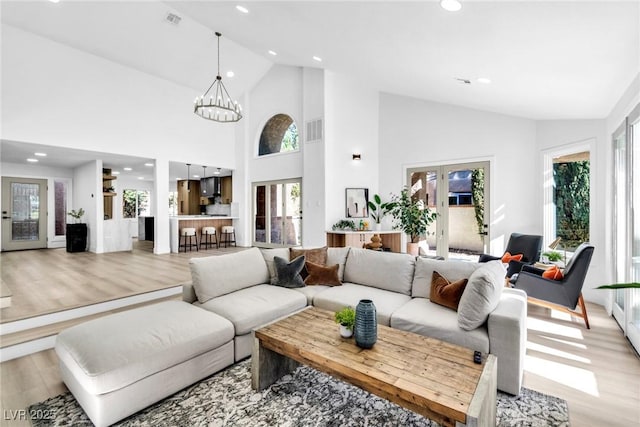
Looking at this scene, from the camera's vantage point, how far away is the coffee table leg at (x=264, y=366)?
2156 mm

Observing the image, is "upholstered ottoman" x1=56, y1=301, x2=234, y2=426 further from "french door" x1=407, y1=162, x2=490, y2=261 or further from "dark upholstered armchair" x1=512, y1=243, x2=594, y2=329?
"french door" x1=407, y1=162, x2=490, y2=261

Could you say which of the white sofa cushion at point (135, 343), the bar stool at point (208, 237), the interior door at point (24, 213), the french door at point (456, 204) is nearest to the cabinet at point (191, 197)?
the bar stool at point (208, 237)

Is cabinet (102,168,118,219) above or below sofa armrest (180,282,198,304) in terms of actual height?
above

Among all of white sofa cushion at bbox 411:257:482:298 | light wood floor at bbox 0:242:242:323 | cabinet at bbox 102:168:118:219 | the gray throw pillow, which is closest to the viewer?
white sofa cushion at bbox 411:257:482:298

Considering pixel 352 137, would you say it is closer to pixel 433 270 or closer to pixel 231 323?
pixel 433 270

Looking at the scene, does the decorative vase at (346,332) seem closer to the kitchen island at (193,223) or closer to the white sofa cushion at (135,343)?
the white sofa cushion at (135,343)

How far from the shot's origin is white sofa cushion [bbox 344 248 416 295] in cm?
317

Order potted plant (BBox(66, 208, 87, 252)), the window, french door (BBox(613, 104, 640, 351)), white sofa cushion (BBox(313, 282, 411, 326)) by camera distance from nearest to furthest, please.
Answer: white sofa cushion (BBox(313, 282, 411, 326))
french door (BBox(613, 104, 640, 351))
potted plant (BBox(66, 208, 87, 252))
the window

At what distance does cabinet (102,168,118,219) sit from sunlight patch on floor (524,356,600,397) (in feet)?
31.1

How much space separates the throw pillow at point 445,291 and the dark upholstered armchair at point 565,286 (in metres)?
1.42

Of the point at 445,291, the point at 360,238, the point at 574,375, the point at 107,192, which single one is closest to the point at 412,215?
the point at 360,238

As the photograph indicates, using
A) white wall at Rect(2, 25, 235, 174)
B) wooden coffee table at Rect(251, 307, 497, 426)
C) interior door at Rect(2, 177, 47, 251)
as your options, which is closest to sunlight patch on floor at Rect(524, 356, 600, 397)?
wooden coffee table at Rect(251, 307, 497, 426)

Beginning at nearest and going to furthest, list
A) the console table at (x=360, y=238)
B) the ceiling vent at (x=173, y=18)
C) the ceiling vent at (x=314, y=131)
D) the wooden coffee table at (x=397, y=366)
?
the wooden coffee table at (x=397, y=366) → the ceiling vent at (x=173, y=18) → the console table at (x=360, y=238) → the ceiling vent at (x=314, y=131)

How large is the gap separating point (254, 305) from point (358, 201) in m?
4.62
